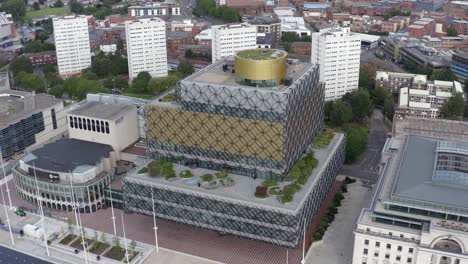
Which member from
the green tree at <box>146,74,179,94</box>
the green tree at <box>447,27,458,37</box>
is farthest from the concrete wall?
the green tree at <box>447,27,458,37</box>

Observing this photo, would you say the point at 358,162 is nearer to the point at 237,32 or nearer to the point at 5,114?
the point at 237,32

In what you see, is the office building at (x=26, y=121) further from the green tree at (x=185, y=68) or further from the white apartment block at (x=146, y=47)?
the green tree at (x=185, y=68)

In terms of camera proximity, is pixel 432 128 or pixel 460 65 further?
pixel 460 65

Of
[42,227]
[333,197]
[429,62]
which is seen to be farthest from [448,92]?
[42,227]

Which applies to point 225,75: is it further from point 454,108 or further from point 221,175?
point 454,108

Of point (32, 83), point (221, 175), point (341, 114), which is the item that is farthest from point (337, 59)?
point (32, 83)
